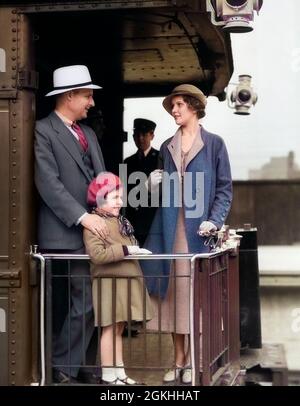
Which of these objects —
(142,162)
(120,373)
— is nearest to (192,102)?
(142,162)

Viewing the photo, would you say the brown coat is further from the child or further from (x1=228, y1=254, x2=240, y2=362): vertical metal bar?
(x1=228, y1=254, x2=240, y2=362): vertical metal bar

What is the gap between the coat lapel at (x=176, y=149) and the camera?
4.73 m

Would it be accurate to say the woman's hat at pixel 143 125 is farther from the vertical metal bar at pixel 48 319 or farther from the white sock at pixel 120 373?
the white sock at pixel 120 373

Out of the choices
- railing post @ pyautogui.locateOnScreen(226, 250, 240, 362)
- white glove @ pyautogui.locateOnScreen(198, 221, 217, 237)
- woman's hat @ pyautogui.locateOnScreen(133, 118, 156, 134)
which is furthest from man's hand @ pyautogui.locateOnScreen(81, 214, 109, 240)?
woman's hat @ pyautogui.locateOnScreen(133, 118, 156, 134)

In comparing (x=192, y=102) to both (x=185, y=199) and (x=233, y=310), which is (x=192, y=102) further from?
(x=233, y=310)

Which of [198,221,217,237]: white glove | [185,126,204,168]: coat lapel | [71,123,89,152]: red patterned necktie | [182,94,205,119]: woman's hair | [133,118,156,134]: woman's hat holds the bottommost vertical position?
[198,221,217,237]: white glove

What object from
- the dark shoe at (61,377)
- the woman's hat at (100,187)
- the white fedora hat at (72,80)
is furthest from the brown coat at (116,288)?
the white fedora hat at (72,80)

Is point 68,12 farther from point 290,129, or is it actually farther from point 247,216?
point 247,216

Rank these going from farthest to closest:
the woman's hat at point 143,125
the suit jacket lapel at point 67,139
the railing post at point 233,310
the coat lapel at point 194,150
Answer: the woman's hat at point 143,125 → the railing post at point 233,310 → the coat lapel at point 194,150 → the suit jacket lapel at point 67,139

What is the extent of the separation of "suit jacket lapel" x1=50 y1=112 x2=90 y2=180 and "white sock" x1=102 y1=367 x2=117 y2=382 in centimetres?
112

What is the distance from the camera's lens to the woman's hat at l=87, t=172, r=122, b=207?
450 centimetres

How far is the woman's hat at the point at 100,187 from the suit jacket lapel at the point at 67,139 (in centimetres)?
14

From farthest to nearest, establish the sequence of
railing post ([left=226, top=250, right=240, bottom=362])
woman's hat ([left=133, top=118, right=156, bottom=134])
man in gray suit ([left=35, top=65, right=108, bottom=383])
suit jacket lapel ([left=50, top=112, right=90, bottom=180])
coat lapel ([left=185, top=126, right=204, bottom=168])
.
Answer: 1. woman's hat ([left=133, top=118, right=156, bottom=134])
2. railing post ([left=226, top=250, right=240, bottom=362])
3. coat lapel ([left=185, top=126, right=204, bottom=168])
4. suit jacket lapel ([left=50, top=112, right=90, bottom=180])
5. man in gray suit ([left=35, top=65, right=108, bottom=383])

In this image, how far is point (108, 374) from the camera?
4.50 metres
